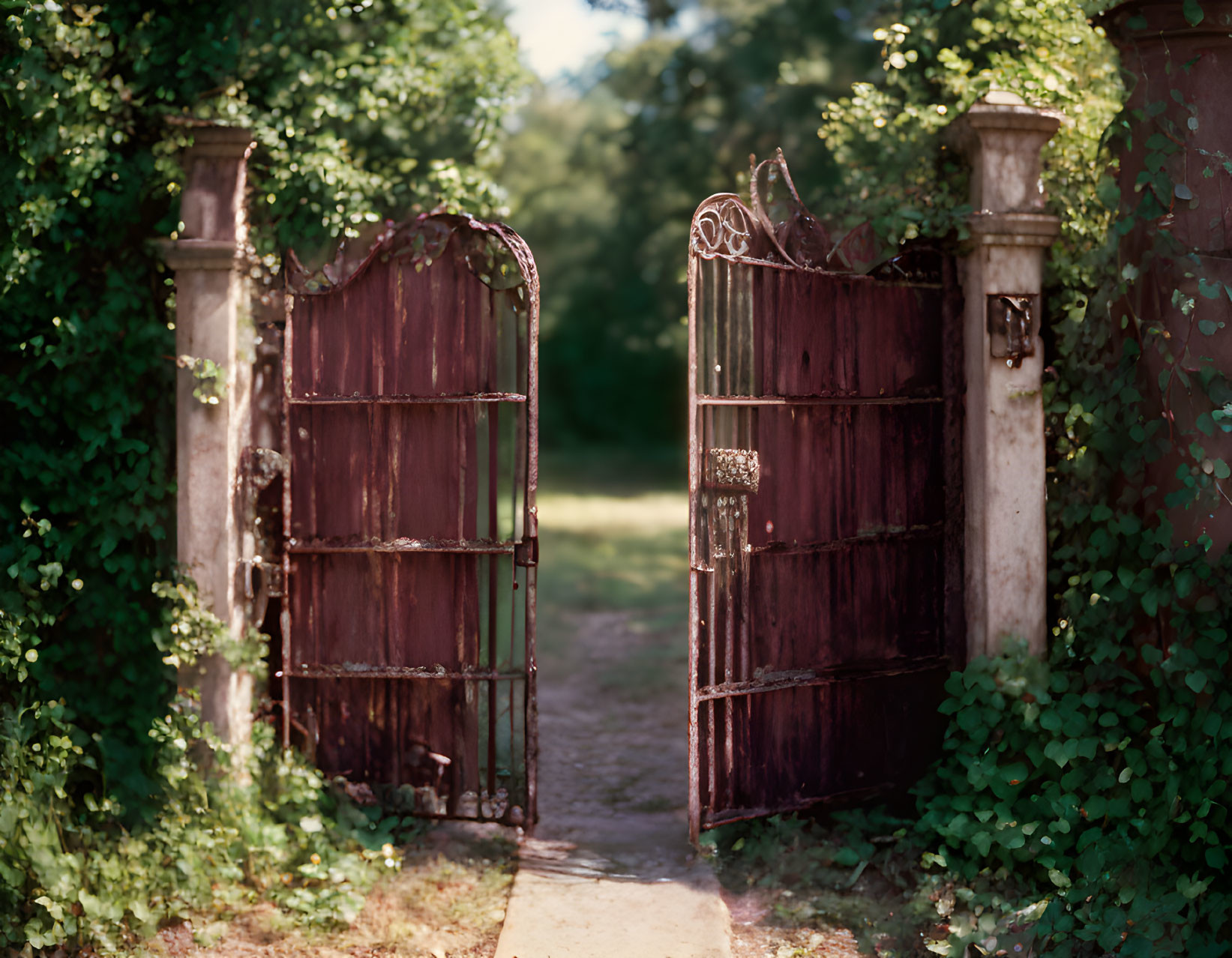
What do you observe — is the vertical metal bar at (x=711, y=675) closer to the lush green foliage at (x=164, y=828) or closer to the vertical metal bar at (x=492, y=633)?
the vertical metal bar at (x=492, y=633)

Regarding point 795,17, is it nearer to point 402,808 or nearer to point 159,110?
point 159,110

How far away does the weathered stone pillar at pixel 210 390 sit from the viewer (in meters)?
4.45

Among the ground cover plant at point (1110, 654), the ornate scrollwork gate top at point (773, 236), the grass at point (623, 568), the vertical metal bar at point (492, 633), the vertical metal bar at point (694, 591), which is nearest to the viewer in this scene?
the ground cover plant at point (1110, 654)

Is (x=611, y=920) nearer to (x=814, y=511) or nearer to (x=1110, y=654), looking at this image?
(x=814, y=511)

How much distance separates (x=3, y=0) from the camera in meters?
4.27

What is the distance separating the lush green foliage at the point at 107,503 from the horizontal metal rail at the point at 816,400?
2143mm

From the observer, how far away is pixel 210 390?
444 cm

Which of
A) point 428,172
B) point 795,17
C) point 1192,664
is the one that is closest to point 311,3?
point 428,172

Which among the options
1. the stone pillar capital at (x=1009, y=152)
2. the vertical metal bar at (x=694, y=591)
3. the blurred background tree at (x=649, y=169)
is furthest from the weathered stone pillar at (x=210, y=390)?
the stone pillar capital at (x=1009, y=152)

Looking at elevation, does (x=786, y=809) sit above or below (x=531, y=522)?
below

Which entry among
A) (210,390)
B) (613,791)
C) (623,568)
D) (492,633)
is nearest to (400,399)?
(210,390)

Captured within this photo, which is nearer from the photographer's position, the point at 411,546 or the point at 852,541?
the point at 411,546

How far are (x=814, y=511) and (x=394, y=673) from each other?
79.3 inches

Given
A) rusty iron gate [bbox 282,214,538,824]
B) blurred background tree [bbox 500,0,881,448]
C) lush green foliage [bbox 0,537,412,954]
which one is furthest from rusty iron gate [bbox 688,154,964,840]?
lush green foliage [bbox 0,537,412,954]
